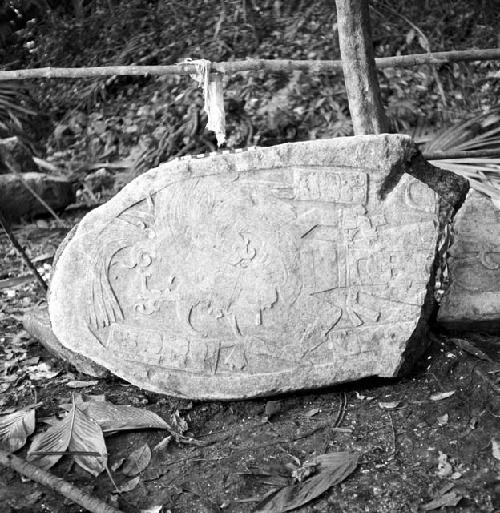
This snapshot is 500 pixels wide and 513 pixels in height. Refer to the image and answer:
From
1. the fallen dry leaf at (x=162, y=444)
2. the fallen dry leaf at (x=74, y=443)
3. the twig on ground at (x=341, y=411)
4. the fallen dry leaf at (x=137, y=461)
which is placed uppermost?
the fallen dry leaf at (x=74, y=443)

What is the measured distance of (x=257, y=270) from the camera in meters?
2.51

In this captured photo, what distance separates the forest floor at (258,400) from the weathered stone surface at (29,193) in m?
0.09

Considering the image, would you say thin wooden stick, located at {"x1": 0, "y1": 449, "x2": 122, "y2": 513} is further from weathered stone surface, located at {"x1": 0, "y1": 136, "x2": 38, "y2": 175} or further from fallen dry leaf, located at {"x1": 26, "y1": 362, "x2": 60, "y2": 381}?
weathered stone surface, located at {"x1": 0, "y1": 136, "x2": 38, "y2": 175}

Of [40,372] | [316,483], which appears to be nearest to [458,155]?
[316,483]

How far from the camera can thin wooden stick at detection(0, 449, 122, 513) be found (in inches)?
81.5

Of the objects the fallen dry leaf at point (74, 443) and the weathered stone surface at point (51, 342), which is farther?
the weathered stone surface at point (51, 342)

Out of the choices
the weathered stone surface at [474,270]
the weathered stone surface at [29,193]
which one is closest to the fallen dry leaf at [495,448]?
the weathered stone surface at [474,270]

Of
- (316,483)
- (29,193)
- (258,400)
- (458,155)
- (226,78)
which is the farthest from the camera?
(226,78)

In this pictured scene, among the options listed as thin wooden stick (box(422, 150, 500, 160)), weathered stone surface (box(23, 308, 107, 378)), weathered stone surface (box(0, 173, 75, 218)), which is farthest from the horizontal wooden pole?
weathered stone surface (box(23, 308, 107, 378))

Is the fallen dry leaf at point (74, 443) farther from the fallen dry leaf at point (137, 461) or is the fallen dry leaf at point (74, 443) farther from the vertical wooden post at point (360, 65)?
the vertical wooden post at point (360, 65)

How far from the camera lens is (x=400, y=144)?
2.42 meters

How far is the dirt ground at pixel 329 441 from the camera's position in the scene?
6.85 feet

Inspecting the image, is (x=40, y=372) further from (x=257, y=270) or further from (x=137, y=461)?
(x=257, y=270)

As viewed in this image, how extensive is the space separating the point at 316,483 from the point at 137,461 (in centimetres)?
56
